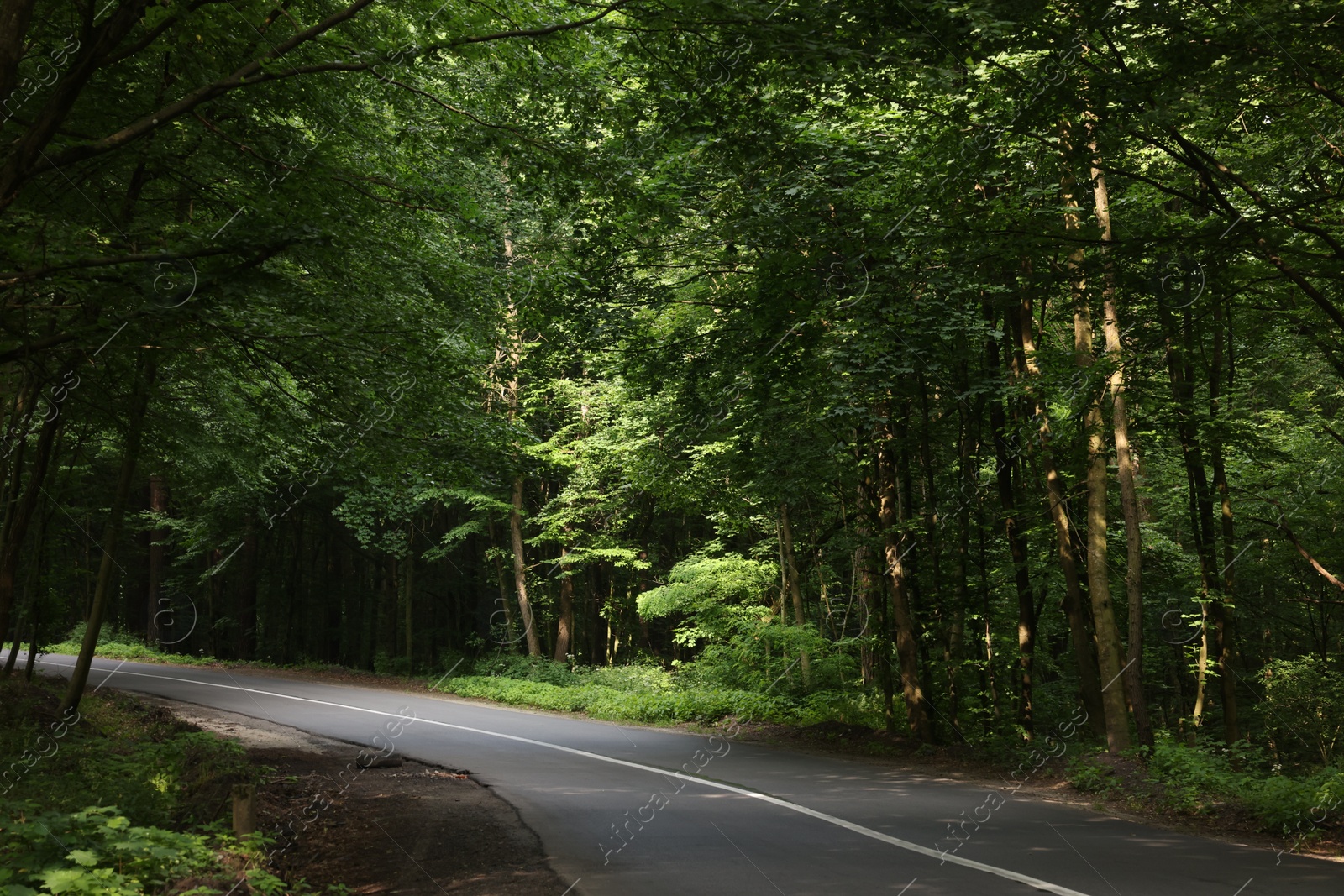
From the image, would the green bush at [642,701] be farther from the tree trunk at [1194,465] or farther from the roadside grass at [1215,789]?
the tree trunk at [1194,465]

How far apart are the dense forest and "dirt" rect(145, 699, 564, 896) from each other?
3105 mm

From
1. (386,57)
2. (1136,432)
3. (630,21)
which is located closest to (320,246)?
(386,57)

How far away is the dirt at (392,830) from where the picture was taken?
21.7 feet

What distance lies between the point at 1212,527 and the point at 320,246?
15.8 metres

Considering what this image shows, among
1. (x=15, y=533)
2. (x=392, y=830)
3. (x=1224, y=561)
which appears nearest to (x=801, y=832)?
(x=392, y=830)

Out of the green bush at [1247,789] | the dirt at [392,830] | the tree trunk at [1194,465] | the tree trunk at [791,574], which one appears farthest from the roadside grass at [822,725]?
the tree trunk at [1194,465]

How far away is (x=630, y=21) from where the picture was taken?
791 centimetres

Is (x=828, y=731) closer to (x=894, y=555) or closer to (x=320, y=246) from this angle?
(x=894, y=555)

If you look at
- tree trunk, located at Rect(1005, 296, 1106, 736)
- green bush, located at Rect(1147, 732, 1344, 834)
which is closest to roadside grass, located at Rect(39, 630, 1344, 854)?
green bush, located at Rect(1147, 732, 1344, 834)

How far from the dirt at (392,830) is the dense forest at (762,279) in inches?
122

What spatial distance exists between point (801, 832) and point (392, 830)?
378 centimetres

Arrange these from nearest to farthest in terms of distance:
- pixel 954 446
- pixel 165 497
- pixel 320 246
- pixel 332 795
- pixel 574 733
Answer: pixel 320 246 < pixel 332 795 < pixel 574 733 < pixel 954 446 < pixel 165 497

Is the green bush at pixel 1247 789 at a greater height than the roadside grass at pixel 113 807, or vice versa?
the roadside grass at pixel 113 807

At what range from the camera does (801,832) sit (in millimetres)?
8062
